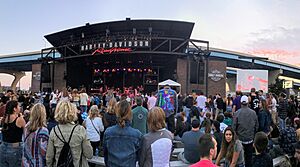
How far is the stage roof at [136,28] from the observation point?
22.4 metres

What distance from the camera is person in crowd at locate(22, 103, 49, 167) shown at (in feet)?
12.8

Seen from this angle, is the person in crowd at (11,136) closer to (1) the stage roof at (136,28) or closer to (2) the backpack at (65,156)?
(2) the backpack at (65,156)

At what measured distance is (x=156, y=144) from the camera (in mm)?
3447

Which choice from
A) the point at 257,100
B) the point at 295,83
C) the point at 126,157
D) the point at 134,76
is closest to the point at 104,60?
the point at 134,76

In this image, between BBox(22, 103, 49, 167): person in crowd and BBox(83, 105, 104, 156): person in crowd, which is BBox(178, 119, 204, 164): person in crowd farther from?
BBox(22, 103, 49, 167): person in crowd

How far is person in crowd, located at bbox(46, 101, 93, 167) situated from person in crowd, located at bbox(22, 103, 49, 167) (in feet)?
1.03

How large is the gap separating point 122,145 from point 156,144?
376mm

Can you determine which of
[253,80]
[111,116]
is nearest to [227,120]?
[111,116]

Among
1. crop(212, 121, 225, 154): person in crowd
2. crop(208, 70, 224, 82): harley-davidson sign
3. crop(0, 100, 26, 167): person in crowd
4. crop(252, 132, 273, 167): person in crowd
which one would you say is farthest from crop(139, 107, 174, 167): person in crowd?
crop(208, 70, 224, 82): harley-davidson sign

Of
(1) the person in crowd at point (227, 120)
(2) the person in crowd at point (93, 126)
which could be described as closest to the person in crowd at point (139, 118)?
(2) the person in crowd at point (93, 126)

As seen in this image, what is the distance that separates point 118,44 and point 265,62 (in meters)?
22.6

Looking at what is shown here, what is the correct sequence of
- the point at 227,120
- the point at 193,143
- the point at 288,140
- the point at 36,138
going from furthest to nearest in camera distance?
the point at 227,120, the point at 288,140, the point at 193,143, the point at 36,138

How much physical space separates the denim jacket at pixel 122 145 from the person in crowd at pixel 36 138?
3.11 feet

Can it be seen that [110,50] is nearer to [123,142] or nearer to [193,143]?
[193,143]
